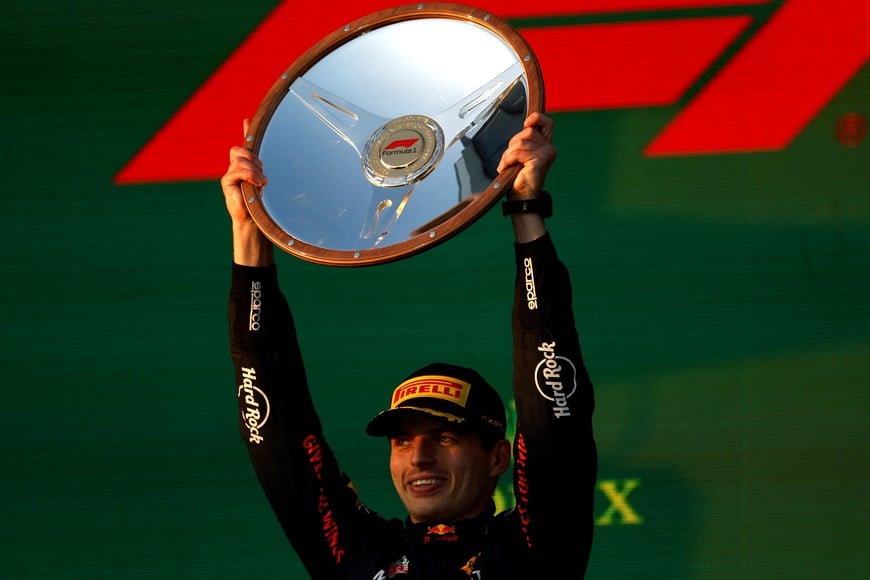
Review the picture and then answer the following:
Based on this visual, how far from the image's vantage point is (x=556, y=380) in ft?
6.63

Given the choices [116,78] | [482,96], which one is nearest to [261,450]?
[482,96]

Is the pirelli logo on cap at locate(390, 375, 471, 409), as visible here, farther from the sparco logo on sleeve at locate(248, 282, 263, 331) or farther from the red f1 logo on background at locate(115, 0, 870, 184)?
the red f1 logo on background at locate(115, 0, 870, 184)

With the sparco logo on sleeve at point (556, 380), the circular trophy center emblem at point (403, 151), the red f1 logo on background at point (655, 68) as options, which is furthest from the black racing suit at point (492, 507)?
the red f1 logo on background at point (655, 68)

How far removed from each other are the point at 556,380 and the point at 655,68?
46.6 inches

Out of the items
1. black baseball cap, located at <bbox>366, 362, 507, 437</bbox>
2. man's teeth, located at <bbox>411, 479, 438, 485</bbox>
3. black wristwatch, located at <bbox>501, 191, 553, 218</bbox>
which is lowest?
man's teeth, located at <bbox>411, 479, 438, 485</bbox>

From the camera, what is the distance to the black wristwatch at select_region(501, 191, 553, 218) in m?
2.04

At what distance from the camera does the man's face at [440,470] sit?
7.07 ft

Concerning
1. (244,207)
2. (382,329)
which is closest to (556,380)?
(244,207)

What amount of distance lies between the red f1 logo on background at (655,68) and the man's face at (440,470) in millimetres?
1020

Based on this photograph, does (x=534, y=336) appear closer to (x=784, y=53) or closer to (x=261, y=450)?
(x=261, y=450)

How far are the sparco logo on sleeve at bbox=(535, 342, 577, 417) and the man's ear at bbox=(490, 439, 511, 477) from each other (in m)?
0.24

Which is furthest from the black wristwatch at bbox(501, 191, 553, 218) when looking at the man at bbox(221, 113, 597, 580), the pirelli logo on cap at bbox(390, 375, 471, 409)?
the pirelli logo on cap at bbox(390, 375, 471, 409)

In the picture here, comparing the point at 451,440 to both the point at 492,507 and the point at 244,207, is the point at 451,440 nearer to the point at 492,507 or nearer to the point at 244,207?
the point at 492,507

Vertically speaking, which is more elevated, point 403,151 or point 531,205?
point 403,151
